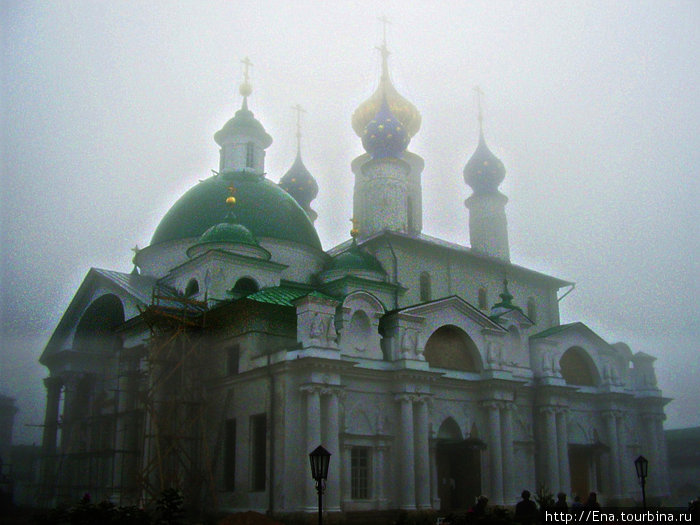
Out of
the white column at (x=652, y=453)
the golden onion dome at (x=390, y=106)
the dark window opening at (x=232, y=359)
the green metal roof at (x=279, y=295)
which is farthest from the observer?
the golden onion dome at (x=390, y=106)

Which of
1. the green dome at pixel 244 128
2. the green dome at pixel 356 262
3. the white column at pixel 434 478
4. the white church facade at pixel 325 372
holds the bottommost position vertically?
the white column at pixel 434 478

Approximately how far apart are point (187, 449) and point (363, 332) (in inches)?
262

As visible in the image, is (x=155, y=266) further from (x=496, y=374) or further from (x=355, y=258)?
(x=496, y=374)

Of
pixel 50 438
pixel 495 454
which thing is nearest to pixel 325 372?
pixel 495 454

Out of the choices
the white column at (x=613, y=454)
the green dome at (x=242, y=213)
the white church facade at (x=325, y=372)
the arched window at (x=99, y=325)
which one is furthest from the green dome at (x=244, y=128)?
the white column at (x=613, y=454)

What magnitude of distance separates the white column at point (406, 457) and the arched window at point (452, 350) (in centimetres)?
229

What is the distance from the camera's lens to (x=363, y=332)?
2353cm

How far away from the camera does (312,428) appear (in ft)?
68.1

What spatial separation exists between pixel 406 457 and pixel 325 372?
3985mm

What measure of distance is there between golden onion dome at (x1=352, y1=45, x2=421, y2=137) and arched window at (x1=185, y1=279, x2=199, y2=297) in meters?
16.1

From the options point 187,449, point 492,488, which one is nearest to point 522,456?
point 492,488

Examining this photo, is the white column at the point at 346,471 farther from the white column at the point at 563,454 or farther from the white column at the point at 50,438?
the white column at the point at 563,454

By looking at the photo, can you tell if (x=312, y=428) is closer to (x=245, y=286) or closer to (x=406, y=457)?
(x=406, y=457)

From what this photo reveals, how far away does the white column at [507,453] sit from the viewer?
2500 cm
